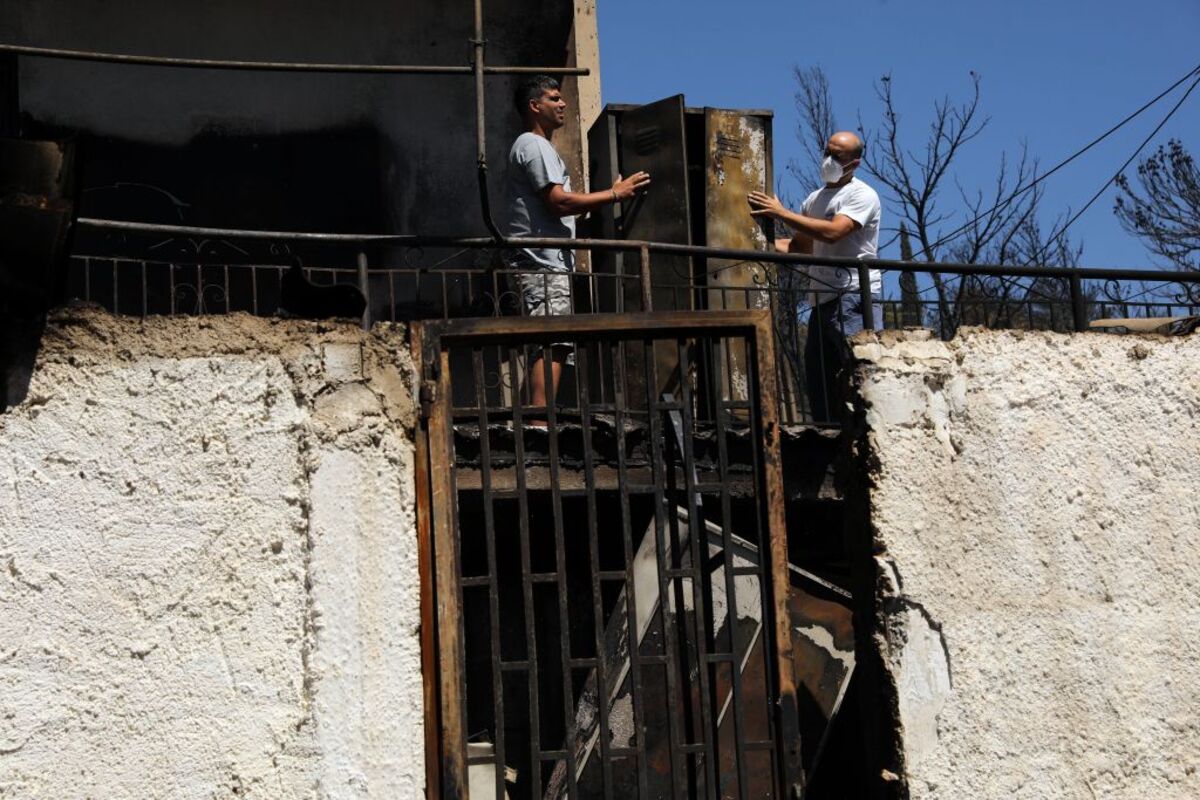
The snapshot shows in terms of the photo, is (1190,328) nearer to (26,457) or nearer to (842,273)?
(842,273)

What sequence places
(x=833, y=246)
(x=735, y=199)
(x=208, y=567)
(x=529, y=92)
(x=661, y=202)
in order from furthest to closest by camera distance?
1. (x=735, y=199)
2. (x=661, y=202)
3. (x=833, y=246)
4. (x=529, y=92)
5. (x=208, y=567)

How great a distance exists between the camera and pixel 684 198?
27.3 ft

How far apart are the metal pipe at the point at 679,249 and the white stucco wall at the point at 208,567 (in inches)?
30.4

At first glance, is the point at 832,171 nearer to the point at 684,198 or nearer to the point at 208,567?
the point at 684,198

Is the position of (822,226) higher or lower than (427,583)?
higher

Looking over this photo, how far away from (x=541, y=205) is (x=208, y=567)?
2.96m

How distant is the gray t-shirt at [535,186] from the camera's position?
7422mm

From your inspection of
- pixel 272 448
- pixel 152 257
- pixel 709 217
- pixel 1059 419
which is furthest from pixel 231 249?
pixel 1059 419

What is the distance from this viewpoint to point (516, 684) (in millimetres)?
8203

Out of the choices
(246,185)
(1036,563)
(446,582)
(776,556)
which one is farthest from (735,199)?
(446,582)

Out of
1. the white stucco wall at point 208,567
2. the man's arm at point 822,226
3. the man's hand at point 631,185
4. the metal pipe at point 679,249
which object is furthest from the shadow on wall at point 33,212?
the man's arm at point 822,226

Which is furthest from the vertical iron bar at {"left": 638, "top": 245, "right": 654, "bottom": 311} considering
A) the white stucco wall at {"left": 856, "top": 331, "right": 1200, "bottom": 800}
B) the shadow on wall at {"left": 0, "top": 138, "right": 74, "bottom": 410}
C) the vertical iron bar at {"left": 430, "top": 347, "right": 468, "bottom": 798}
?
the shadow on wall at {"left": 0, "top": 138, "right": 74, "bottom": 410}

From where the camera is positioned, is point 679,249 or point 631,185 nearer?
point 679,249

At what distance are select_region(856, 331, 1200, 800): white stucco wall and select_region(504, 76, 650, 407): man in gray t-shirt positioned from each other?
172cm
